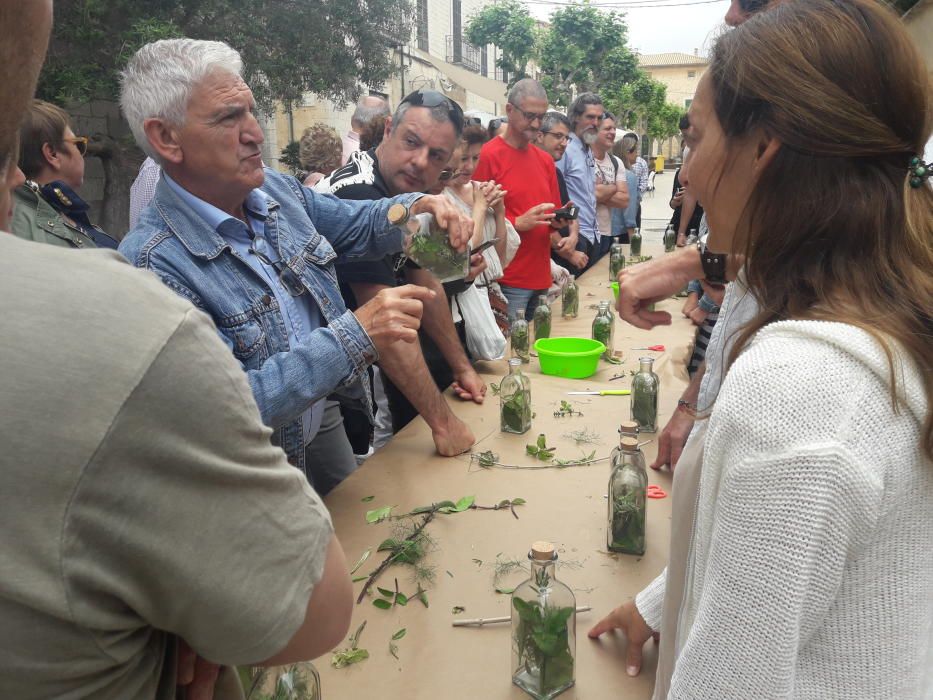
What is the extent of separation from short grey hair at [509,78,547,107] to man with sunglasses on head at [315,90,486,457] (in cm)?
222

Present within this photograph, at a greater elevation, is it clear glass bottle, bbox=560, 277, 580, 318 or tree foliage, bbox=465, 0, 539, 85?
tree foliage, bbox=465, 0, 539, 85

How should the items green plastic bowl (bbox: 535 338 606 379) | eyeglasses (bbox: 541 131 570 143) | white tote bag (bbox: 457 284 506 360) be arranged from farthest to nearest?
eyeglasses (bbox: 541 131 570 143), white tote bag (bbox: 457 284 506 360), green plastic bowl (bbox: 535 338 606 379)

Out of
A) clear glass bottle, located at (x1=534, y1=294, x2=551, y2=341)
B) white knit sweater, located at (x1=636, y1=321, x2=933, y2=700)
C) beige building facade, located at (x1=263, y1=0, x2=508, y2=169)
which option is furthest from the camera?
beige building facade, located at (x1=263, y1=0, x2=508, y2=169)

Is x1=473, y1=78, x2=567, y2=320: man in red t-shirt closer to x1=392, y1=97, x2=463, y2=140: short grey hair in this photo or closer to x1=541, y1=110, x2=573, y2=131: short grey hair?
x1=541, y1=110, x2=573, y2=131: short grey hair

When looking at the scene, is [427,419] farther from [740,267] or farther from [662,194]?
[662,194]

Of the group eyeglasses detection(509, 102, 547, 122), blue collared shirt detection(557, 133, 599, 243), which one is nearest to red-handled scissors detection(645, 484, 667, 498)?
eyeglasses detection(509, 102, 547, 122)

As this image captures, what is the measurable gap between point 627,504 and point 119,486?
53.3 inches

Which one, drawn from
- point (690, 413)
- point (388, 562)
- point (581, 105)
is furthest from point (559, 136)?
point (690, 413)

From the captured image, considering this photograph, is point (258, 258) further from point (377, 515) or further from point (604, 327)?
point (604, 327)

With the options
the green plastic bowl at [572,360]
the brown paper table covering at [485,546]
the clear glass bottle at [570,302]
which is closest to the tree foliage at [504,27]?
the clear glass bottle at [570,302]

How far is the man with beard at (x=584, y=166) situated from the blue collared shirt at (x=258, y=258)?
4600 millimetres

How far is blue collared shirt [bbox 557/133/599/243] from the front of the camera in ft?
21.1

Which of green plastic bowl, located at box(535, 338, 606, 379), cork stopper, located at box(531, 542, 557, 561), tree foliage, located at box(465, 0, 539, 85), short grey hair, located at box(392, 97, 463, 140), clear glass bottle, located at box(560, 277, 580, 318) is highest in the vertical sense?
tree foliage, located at box(465, 0, 539, 85)

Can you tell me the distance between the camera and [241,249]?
1906 millimetres
